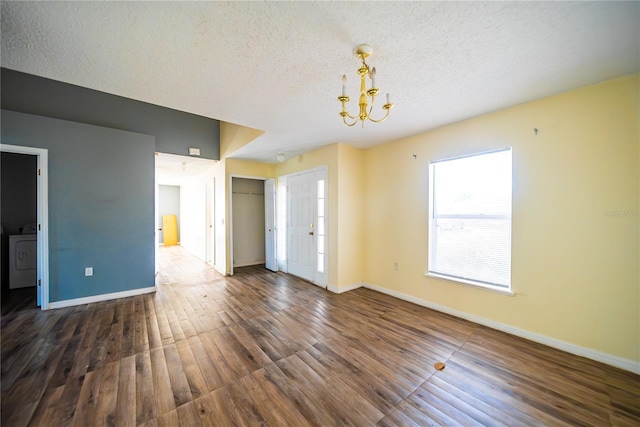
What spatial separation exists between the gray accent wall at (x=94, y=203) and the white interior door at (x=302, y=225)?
100 inches

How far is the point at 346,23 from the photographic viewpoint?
145cm

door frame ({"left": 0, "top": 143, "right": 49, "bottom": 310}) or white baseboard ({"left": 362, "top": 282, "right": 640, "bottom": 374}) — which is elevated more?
door frame ({"left": 0, "top": 143, "right": 49, "bottom": 310})

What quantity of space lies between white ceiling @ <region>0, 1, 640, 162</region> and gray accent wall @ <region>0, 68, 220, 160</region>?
252 cm

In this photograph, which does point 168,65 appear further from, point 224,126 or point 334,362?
point 224,126

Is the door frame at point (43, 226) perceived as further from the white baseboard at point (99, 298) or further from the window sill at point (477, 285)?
the window sill at point (477, 285)

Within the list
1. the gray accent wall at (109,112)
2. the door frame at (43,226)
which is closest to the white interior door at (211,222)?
the gray accent wall at (109,112)

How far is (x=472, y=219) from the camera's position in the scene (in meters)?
2.96

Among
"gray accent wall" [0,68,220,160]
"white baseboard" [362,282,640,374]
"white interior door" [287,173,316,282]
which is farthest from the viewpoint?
"white interior door" [287,173,316,282]

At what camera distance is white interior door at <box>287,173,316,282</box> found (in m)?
4.52

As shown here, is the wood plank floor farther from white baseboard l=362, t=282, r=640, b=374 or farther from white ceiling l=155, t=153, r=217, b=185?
white ceiling l=155, t=153, r=217, b=185

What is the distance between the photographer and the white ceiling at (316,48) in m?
1.37

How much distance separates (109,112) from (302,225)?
3.99 m

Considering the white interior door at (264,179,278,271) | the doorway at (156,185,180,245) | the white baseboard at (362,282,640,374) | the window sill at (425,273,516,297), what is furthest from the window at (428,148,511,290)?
the doorway at (156,185,180,245)

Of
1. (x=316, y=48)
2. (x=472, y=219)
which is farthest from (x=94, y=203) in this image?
(x=472, y=219)
